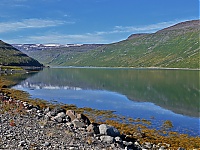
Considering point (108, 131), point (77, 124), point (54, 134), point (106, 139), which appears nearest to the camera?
point (54, 134)

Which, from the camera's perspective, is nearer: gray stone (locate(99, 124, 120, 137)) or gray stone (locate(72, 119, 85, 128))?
gray stone (locate(99, 124, 120, 137))

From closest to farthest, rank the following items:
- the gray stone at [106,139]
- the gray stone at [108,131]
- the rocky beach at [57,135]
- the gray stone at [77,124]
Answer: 1. the rocky beach at [57,135]
2. the gray stone at [106,139]
3. the gray stone at [108,131]
4. the gray stone at [77,124]

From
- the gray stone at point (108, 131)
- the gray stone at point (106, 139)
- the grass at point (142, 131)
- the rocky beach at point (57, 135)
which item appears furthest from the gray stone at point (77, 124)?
the gray stone at point (106, 139)

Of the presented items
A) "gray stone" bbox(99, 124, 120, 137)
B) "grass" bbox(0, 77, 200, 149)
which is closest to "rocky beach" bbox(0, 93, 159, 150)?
"gray stone" bbox(99, 124, 120, 137)

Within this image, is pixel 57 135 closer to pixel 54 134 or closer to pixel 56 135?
pixel 56 135

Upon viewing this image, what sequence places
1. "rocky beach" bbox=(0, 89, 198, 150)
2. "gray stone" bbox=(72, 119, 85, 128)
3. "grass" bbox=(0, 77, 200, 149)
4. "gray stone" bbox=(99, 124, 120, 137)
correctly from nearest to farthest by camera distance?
"rocky beach" bbox=(0, 89, 198, 150), "gray stone" bbox=(99, 124, 120, 137), "gray stone" bbox=(72, 119, 85, 128), "grass" bbox=(0, 77, 200, 149)

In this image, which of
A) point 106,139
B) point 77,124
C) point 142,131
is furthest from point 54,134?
point 142,131

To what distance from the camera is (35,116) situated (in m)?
32.9

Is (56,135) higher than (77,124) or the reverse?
higher

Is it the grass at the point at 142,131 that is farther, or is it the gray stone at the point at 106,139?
the grass at the point at 142,131

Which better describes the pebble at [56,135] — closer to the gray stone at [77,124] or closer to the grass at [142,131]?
the gray stone at [77,124]

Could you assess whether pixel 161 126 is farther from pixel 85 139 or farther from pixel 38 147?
pixel 38 147

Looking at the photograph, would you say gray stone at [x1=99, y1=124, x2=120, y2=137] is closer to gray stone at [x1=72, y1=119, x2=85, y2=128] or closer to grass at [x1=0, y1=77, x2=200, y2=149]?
gray stone at [x1=72, y1=119, x2=85, y2=128]

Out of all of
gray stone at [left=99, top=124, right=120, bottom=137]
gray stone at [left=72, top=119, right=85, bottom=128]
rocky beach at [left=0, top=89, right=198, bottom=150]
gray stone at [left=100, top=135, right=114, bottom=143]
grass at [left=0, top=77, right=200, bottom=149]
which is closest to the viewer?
rocky beach at [left=0, top=89, right=198, bottom=150]
